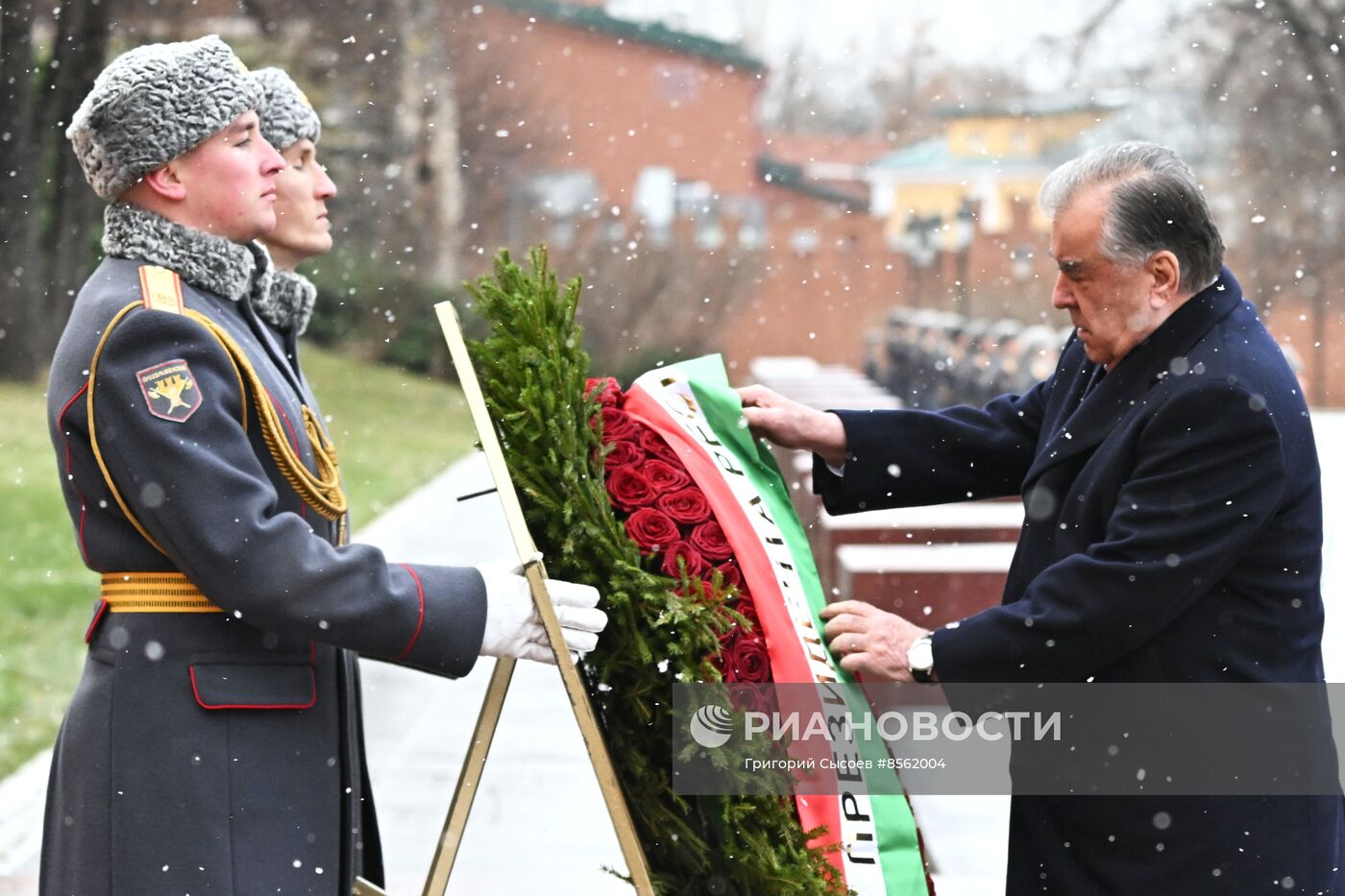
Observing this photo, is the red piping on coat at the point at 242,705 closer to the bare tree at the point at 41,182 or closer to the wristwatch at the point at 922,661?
the wristwatch at the point at 922,661

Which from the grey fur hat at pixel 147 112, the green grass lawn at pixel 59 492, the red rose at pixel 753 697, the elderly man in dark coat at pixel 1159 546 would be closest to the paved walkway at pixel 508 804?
the green grass lawn at pixel 59 492

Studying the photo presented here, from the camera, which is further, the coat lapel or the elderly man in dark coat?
the coat lapel

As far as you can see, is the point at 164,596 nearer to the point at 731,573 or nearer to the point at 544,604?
the point at 544,604

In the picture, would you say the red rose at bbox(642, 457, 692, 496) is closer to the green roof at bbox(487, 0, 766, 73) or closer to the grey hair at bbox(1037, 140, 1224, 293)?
the grey hair at bbox(1037, 140, 1224, 293)

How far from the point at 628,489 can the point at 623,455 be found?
0.08 m

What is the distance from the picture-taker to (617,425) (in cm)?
285

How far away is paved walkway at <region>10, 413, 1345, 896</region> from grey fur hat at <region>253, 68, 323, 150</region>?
105 inches

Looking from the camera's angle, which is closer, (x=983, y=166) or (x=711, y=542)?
(x=711, y=542)

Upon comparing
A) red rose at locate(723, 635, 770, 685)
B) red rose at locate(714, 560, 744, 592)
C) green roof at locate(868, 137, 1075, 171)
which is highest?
green roof at locate(868, 137, 1075, 171)

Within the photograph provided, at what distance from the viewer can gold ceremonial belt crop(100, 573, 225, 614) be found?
2.52 metres

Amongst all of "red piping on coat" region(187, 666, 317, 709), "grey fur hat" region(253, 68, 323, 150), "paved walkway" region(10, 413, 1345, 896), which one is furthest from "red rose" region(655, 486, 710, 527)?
"paved walkway" region(10, 413, 1345, 896)

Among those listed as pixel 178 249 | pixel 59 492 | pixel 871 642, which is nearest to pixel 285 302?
pixel 178 249

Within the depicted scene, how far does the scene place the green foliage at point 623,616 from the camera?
8.27ft

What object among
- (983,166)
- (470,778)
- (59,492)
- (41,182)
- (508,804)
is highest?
(983,166)
